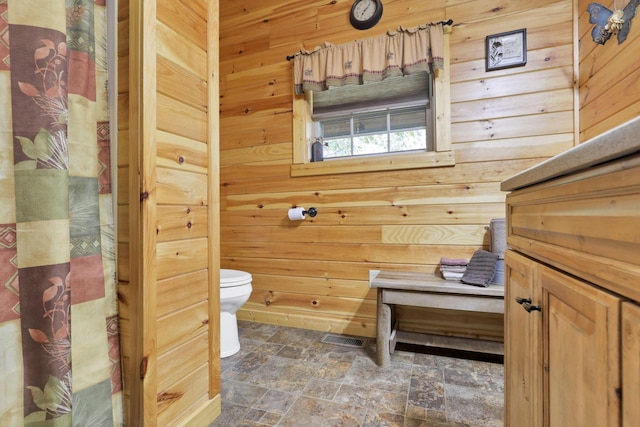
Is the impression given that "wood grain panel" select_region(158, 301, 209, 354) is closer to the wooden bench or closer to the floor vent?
the wooden bench

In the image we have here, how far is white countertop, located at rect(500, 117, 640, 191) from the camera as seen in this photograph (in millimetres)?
369

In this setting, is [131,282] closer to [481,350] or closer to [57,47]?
[57,47]

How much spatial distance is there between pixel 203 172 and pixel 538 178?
1.19 meters

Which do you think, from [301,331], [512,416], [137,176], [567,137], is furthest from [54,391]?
[567,137]

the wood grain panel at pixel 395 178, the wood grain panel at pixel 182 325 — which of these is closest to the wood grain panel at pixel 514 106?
the wood grain panel at pixel 395 178

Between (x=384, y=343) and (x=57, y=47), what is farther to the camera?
(x=384, y=343)

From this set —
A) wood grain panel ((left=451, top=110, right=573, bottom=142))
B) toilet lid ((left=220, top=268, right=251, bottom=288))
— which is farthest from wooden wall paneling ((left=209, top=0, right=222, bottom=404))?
wood grain panel ((left=451, top=110, right=573, bottom=142))

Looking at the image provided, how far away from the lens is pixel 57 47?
0.75 meters

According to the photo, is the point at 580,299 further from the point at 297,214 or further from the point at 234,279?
the point at 297,214

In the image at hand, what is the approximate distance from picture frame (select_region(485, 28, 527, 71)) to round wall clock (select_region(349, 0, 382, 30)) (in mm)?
787

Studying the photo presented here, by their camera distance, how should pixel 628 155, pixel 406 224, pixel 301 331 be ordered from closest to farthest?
1. pixel 628 155
2. pixel 406 224
3. pixel 301 331

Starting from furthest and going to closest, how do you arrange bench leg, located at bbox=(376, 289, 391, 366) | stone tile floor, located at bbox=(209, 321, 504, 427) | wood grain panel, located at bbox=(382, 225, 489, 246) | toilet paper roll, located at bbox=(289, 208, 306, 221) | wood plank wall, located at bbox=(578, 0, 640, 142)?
1. toilet paper roll, located at bbox=(289, 208, 306, 221)
2. wood grain panel, located at bbox=(382, 225, 489, 246)
3. bench leg, located at bbox=(376, 289, 391, 366)
4. wood plank wall, located at bbox=(578, 0, 640, 142)
5. stone tile floor, located at bbox=(209, 321, 504, 427)

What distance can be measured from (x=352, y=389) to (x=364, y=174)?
140 centimetres

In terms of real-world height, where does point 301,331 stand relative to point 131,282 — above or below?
below
